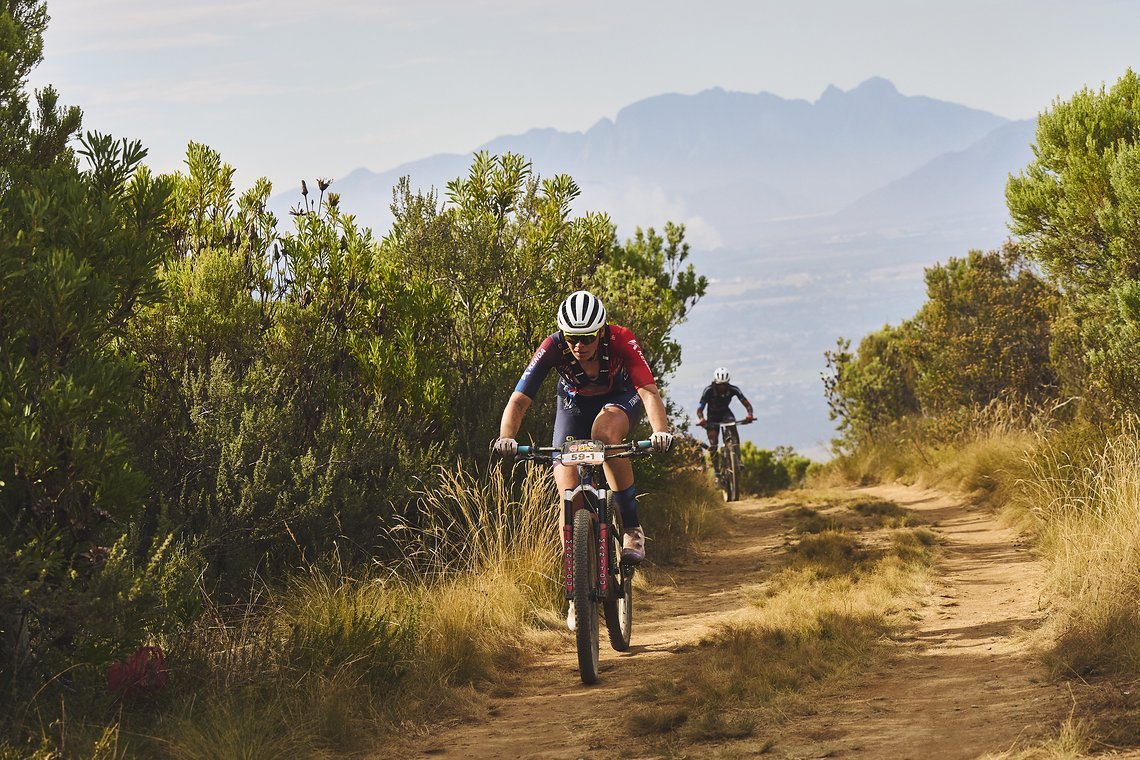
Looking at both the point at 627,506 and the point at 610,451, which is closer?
the point at 610,451

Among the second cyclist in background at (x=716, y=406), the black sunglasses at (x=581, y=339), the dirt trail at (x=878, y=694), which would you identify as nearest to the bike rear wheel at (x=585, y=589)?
the dirt trail at (x=878, y=694)

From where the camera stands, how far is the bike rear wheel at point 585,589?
21.3 ft

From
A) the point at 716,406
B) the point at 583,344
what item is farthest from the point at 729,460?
the point at 583,344

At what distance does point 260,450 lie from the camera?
325 inches

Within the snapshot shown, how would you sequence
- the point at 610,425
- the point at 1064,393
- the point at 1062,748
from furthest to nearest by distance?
the point at 1064,393
the point at 610,425
the point at 1062,748

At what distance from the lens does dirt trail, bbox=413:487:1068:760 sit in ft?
17.1

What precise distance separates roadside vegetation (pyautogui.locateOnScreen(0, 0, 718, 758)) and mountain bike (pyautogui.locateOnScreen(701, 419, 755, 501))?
347 centimetres

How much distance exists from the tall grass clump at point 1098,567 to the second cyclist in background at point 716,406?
7.43 metres

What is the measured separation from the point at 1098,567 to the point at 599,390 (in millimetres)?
3412

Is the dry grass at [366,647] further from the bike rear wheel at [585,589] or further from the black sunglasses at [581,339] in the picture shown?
the black sunglasses at [581,339]

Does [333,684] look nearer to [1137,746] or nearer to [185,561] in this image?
[185,561]

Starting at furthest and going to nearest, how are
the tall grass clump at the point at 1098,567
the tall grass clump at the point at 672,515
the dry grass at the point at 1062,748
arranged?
the tall grass clump at the point at 672,515 → the tall grass clump at the point at 1098,567 → the dry grass at the point at 1062,748

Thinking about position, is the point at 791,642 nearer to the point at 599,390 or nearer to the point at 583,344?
the point at 599,390

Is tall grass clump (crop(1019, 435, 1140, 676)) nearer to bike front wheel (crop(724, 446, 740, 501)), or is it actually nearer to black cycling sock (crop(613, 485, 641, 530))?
black cycling sock (crop(613, 485, 641, 530))
